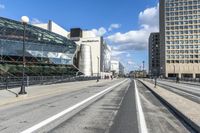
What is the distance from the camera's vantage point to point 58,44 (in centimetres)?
9169

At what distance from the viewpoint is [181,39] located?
174m

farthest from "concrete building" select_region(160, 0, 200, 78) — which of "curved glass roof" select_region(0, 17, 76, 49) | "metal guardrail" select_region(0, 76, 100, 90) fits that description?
"metal guardrail" select_region(0, 76, 100, 90)

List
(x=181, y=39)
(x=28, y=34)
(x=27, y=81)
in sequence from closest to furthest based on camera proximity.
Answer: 1. (x=27, y=81)
2. (x=28, y=34)
3. (x=181, y=39)

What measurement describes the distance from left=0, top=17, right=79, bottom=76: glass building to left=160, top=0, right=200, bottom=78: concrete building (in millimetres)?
85808

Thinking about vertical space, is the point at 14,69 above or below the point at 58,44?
below

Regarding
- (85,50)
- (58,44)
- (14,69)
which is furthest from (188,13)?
(14,69)

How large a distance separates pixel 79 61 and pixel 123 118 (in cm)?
12518

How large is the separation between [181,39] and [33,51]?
117 metres

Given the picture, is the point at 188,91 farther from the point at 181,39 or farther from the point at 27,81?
the point at 181,39

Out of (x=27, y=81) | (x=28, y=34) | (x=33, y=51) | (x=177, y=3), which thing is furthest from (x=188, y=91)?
(x=177, y=3)

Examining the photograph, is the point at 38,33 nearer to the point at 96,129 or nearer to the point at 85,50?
the point at 85,50

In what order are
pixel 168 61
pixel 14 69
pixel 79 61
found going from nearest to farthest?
pixel 14 69 → pixel 79 61 → pixel 168 61

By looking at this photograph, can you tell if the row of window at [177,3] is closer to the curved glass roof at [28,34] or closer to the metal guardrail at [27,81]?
the curved glass roof at [28,34]

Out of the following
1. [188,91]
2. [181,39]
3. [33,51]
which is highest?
[181,39]
